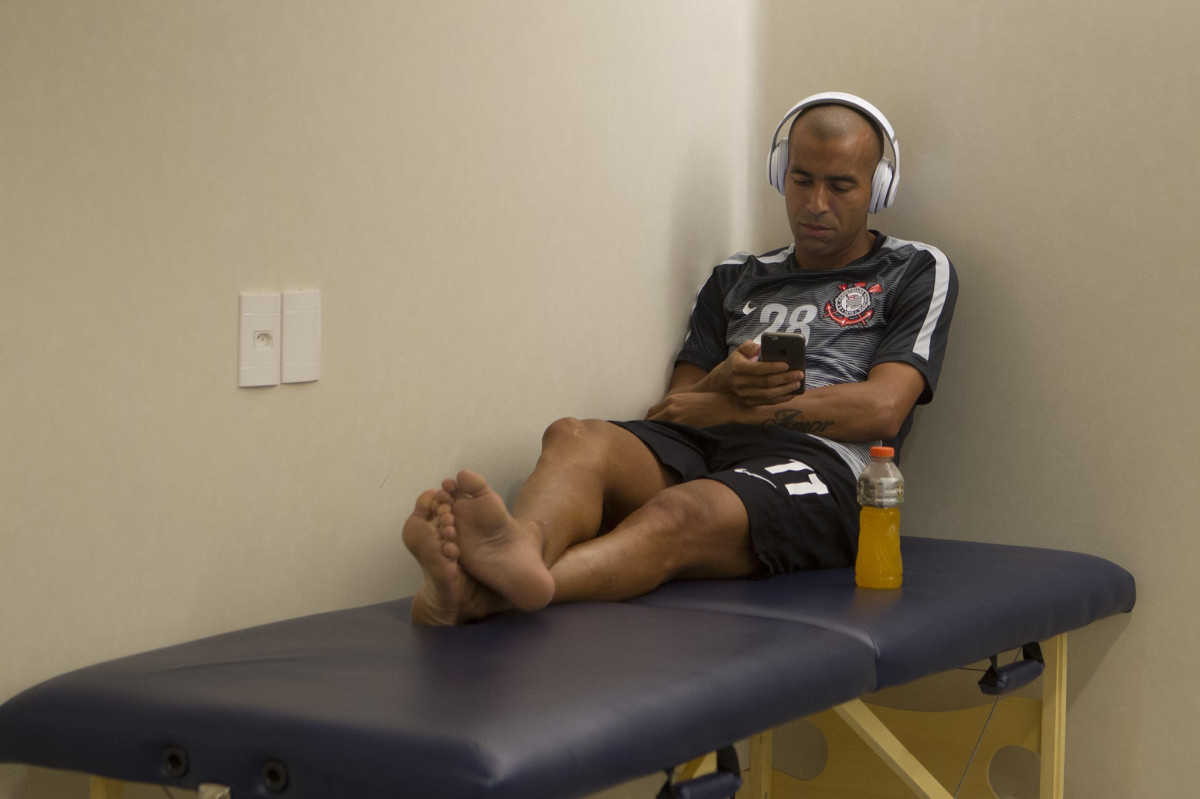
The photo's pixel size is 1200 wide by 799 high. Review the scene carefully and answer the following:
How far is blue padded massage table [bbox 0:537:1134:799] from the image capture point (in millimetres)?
1120

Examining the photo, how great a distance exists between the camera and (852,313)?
7.70 feet

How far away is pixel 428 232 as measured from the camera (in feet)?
6.43

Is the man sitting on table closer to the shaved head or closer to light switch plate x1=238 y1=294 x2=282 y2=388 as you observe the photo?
the shaved head

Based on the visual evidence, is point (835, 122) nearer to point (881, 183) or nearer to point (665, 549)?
point (881, 183)

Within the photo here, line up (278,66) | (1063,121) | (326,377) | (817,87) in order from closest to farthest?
(278,66) → (326,377) → (1063,121) → (817,87)

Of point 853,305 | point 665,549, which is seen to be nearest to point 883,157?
point 853,305

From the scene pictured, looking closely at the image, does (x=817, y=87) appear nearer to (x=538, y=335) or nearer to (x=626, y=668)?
(x=538, y=335)

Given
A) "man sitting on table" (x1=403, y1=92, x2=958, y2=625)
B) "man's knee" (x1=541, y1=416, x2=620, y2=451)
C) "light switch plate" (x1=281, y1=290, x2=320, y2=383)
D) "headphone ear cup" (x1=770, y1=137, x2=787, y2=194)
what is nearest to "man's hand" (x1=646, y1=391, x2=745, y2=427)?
"man sitting on table" (x1=403, y1=92, x2=958, y2=625)

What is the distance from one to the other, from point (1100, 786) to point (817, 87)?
157 cm

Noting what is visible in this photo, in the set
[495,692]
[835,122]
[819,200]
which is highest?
[835,122]

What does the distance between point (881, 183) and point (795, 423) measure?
553mm

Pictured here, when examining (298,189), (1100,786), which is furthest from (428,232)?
(1100,786)

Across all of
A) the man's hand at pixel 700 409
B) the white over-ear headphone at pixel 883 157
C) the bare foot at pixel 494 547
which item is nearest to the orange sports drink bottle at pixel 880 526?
the man's hand at pixel 700 409

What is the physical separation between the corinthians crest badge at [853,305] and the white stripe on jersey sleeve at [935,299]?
0.11 meters
